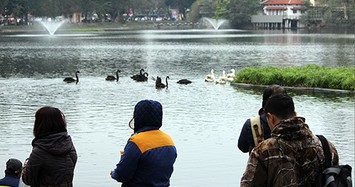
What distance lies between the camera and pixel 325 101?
1095 inches

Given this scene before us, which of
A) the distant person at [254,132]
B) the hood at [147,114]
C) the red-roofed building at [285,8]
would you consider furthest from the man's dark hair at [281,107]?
the red-roofed building at [285,8]

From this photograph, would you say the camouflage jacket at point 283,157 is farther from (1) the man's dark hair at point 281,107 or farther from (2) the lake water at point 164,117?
(2) the lake water at point 164,117

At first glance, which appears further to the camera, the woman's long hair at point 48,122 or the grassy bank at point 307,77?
the grassy bank at point 307,77

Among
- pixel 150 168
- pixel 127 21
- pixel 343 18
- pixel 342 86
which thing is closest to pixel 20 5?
pixel 127 21

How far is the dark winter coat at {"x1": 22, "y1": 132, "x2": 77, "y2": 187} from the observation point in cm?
701

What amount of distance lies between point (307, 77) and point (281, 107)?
26.7 metres

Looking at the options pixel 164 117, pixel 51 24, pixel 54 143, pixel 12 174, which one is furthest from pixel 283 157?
pixel 51 24

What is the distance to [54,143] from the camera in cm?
701

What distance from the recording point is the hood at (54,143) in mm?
6980

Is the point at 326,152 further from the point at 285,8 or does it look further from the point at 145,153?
the point at 285,8

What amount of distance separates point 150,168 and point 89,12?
5655 inches

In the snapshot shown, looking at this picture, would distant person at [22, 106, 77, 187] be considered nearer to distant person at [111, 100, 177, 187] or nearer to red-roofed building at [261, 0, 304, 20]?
distant person at [111, 100, 177, 187]

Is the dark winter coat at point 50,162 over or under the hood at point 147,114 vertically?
under

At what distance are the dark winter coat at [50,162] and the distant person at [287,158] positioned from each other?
1918 millimetres
